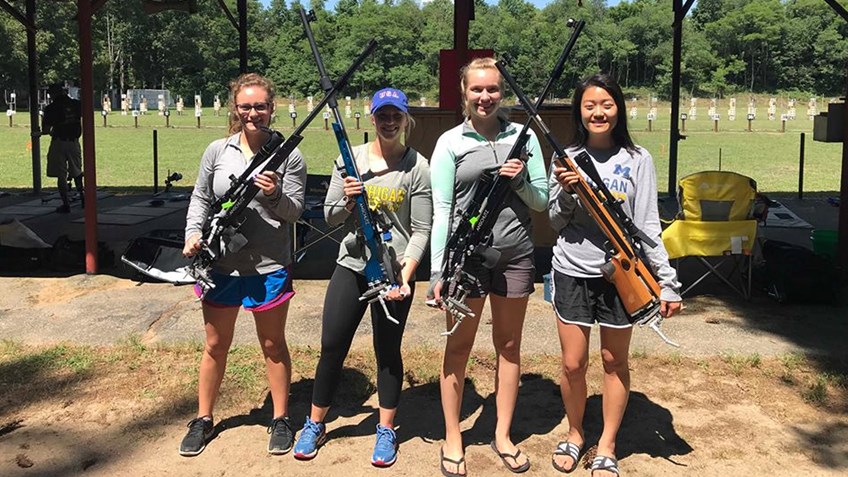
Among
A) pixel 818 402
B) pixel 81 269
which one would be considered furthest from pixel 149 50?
pixel 818 402

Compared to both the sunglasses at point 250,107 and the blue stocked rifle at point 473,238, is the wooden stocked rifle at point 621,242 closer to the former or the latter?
the blue stocked rifle at point 473,238

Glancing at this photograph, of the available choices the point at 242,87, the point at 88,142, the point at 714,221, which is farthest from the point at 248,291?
the point at 88,142

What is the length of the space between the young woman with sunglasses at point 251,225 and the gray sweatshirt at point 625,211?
3.85 feet

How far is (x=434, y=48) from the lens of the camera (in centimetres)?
7450

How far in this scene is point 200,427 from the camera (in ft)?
11.6

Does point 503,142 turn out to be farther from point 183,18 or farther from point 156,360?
point 183,18

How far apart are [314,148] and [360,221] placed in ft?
63.7

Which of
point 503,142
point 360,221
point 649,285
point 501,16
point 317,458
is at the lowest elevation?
point 317,458

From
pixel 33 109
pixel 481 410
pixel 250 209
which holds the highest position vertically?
pixel 33 109

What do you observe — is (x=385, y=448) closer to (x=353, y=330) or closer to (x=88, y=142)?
(x=353, y=330)

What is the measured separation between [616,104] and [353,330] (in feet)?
4.93

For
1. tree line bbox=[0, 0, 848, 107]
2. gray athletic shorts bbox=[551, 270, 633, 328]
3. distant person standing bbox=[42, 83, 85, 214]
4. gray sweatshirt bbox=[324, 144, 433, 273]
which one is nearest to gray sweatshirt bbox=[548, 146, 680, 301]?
gray athletic shorts bbox=[551, 270, 633, 328]

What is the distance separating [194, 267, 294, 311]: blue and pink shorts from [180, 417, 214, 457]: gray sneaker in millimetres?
665

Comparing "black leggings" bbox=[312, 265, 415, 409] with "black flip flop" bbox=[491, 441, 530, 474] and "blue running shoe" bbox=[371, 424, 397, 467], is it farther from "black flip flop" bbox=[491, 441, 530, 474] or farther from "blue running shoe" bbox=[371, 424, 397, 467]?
"black flip flop" bbox=[491, 441, 530, 474]
